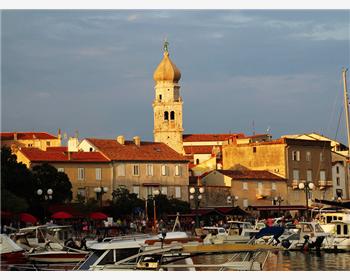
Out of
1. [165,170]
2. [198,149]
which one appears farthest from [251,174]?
[198,149]

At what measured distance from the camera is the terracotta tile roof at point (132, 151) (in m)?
75.8

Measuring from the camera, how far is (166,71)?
12381 centimetres

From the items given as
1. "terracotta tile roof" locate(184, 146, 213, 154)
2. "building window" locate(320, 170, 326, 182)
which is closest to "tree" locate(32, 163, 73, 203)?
"building window" locate(320, 170, 326, 182)

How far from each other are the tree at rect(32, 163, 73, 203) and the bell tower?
186 feet

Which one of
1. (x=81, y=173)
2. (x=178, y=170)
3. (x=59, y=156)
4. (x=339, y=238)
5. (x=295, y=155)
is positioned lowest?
(x=339, y=238)

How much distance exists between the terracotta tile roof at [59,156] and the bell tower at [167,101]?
153 ft

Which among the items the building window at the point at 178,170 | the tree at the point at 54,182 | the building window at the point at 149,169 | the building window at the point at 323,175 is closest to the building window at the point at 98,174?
the building window at the point at 149,169

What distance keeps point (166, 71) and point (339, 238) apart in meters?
84.5

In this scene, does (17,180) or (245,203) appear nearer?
(17,180)

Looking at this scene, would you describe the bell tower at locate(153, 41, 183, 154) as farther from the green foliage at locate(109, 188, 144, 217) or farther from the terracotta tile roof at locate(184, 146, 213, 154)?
the green foliage at locate(109, 188, 144, 217)

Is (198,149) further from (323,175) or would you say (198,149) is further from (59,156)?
(59,156)

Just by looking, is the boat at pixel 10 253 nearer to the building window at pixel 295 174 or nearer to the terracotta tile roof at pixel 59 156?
the terracotta tile roof at pixel 59 156

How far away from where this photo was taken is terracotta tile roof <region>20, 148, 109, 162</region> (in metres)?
71.8

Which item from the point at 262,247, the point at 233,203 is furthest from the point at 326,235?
the point at 233,203
